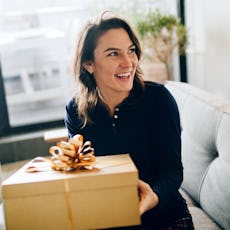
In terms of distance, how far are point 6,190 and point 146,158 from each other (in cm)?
52

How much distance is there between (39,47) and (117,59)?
1.72m

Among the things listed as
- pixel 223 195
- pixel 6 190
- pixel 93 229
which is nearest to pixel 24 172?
pixel 6 190

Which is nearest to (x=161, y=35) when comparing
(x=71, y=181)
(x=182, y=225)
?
(x=182, y=225)

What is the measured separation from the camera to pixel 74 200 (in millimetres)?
962

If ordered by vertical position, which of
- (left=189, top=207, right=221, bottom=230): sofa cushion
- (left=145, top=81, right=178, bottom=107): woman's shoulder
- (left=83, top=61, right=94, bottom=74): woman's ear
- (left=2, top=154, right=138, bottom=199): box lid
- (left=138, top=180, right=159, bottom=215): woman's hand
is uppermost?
(left=83, top=61, right=94, bottom=74): woman's ear

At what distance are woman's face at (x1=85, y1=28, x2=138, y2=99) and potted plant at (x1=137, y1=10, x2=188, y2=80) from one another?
125cm

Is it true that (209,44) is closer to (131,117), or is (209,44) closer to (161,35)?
(161,35)

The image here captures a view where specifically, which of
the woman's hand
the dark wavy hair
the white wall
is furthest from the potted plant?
the woman's hand

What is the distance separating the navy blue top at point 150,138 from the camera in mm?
1278

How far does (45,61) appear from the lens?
3111 millimetres

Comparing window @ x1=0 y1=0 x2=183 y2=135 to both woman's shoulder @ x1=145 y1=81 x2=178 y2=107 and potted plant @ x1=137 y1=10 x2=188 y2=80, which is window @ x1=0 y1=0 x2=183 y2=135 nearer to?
potted plant @ x1=137 y1=10 x2=188 y2=80

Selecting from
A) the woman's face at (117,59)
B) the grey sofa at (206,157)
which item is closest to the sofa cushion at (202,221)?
the grey sofa at (206,157)

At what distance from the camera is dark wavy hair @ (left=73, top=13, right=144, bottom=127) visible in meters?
1.37

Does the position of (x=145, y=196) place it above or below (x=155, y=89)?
below
